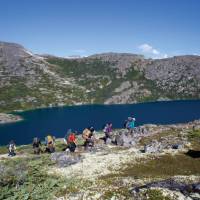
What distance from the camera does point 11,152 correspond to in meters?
60.3

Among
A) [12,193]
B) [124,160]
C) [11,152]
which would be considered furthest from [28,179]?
[11,152]

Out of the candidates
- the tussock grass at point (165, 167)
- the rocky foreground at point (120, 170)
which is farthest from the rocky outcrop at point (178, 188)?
the tussock grass at point (165, 167)

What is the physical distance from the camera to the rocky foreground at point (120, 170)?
14547 mm

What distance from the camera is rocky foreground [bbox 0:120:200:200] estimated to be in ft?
47.7

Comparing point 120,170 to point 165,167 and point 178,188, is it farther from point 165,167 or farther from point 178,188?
point 178,188

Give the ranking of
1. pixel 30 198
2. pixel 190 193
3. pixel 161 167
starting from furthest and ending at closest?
pixel 161 167
pixel 190 193
pixel 30 198

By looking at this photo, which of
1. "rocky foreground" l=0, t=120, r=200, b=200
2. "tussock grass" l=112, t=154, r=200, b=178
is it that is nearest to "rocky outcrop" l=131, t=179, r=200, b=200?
"rocky foreground" l=0, t=120, r=200, b=200

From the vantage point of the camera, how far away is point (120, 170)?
43062 mm

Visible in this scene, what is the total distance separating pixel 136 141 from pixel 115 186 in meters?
28.7

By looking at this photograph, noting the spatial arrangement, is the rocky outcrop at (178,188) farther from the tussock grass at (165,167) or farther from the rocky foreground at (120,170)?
the tussock grass at (165,167)

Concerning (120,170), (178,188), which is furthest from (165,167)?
(178,188)

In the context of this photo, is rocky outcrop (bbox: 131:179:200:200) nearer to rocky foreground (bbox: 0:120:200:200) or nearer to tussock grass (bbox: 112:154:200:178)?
rocky foreground (bbox: 0:120:200:200)

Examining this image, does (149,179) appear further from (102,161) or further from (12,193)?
(12,193)

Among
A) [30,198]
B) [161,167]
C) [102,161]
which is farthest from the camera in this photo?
[102,161]
